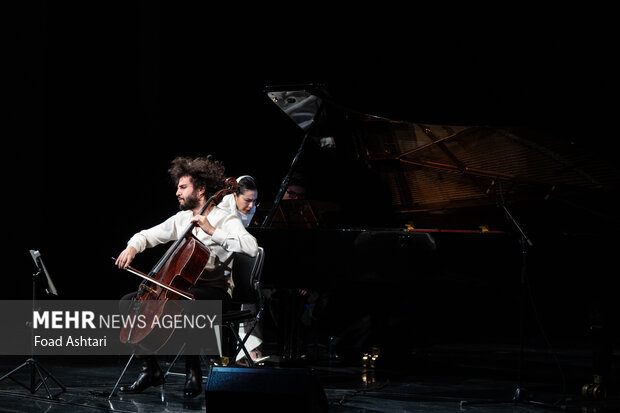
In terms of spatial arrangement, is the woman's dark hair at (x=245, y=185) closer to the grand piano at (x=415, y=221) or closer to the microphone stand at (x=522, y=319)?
the grand piano at (x=415, y=221)

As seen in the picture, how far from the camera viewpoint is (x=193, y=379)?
386 centimetres

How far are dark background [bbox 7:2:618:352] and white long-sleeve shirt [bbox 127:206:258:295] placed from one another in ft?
7.50

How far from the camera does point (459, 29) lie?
276 inches

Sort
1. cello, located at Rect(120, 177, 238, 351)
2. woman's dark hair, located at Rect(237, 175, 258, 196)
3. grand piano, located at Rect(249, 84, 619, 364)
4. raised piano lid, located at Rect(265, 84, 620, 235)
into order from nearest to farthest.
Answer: cello, located at Rect(120, 177, 238, 351) → grand piano, located at Rect(249, 84, 619, 364) → raised piano lid, located at Rect(265, 84, 620, 235) → woman's dark hair, located at Rect(237, 175, 258, 196)

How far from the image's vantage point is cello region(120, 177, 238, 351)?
353 cm

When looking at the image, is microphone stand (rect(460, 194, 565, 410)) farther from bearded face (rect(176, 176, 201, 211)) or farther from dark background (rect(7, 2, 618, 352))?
dark background (rect(7, 2, 618, 352))

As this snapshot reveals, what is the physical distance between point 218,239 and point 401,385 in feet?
5.51

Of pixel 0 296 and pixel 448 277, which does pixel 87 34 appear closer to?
pixel 0 296

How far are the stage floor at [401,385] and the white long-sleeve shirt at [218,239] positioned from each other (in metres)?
0.72

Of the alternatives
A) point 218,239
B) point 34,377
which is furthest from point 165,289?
point 34,377

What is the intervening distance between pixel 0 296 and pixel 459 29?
5.32m

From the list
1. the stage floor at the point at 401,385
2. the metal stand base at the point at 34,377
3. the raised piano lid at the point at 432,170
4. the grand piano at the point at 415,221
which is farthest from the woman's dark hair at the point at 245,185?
the metal stand base at the point at 34,377

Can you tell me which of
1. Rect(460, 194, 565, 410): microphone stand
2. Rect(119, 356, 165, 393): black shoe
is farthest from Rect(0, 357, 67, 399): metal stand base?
Rect(460, 194, 565, 410): microphone stand

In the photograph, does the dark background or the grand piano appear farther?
the dark background
